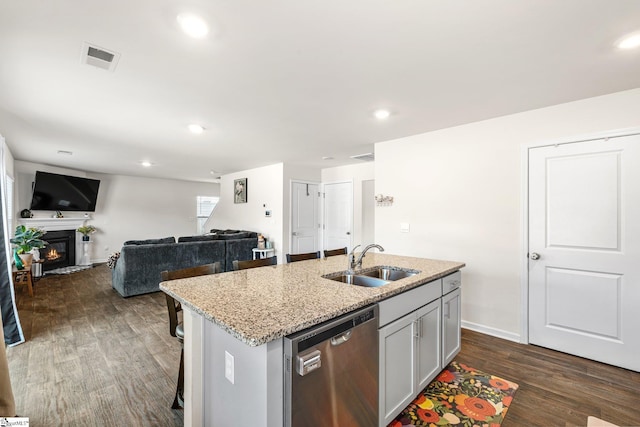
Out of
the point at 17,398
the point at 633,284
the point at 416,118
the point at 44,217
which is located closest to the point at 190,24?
the point at 416,118

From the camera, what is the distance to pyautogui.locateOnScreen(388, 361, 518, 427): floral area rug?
6.01 feet

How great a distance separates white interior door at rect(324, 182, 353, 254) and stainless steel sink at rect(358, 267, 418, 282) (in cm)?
342

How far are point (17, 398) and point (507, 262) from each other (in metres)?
4.35

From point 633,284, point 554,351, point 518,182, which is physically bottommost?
point 554,351

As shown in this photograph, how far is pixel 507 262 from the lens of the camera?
302cm

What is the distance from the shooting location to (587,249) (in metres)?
2.60

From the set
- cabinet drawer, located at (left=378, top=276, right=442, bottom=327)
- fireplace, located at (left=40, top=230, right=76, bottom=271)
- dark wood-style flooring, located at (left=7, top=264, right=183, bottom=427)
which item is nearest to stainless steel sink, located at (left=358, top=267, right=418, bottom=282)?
cabinet drawer, located at (left=378, top=276, right=442, bottom=327)

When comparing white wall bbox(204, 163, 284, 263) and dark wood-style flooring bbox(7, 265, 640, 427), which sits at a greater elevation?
white wall bbox(204, 163, 284, 263)

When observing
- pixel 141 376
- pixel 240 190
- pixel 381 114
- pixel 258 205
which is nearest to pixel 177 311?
pixel 141 376

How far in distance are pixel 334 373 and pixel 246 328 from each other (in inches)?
19.4

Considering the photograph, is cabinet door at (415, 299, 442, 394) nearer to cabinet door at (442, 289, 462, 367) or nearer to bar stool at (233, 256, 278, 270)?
cabinet door at (442, 289, 462, 367)

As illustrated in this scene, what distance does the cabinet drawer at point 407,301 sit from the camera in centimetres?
160

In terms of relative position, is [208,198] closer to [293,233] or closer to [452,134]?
[293,233]

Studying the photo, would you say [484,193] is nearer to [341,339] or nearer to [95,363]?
[341,339]
